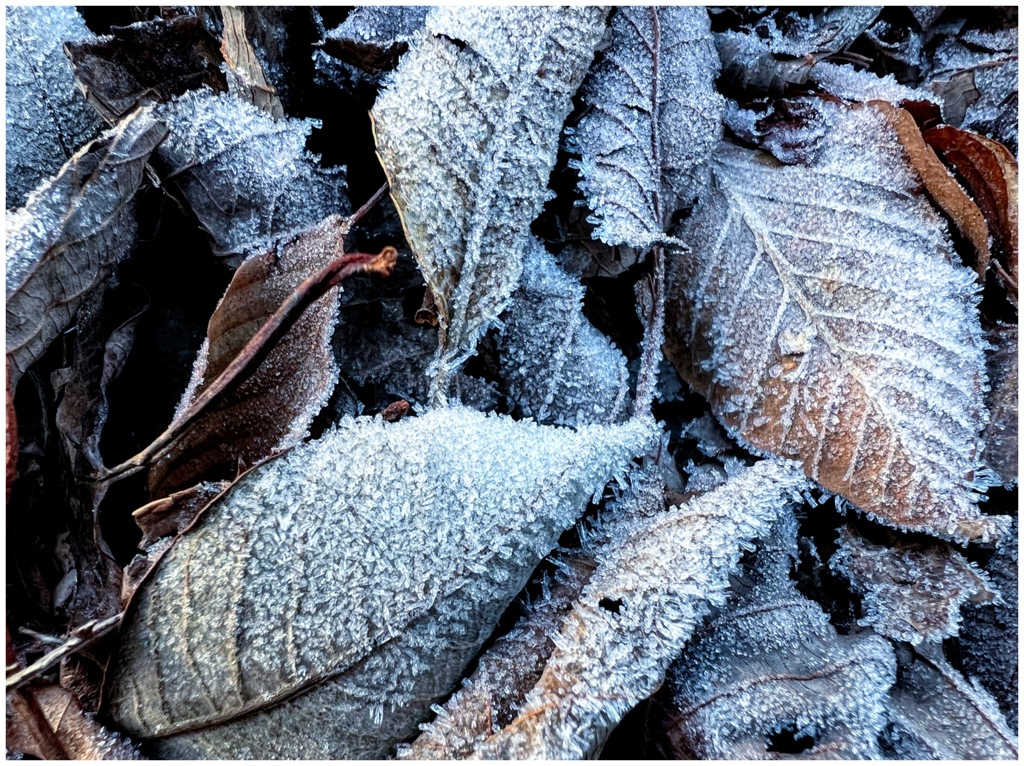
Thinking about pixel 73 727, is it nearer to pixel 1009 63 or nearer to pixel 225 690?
pixel 225 690

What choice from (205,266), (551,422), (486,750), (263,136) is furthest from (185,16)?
(486,750)

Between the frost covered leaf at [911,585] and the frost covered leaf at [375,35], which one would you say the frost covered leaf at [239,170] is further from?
the frost covered leaf at [911,585]

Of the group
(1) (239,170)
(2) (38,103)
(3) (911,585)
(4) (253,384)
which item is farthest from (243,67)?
(3) (911,585)

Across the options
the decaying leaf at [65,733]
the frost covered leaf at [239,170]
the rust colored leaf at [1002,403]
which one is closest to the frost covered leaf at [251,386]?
the frost covered leaf at [239,170]

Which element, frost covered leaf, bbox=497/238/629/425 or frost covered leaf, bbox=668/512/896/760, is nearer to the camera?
frost covered leaf, bbox=668/512/896/760

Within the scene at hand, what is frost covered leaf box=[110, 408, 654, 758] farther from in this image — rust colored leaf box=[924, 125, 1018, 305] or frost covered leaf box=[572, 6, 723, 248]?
rust colored leaf box=[924, 125, 1018, 305]

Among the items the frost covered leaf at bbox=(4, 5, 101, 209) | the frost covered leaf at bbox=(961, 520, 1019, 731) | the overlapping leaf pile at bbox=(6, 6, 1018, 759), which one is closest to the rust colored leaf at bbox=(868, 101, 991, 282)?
the overlapping leaf pile at bbox=(6, 6, 1018, 759)

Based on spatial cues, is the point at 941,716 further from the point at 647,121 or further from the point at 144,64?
the point at 144,64
